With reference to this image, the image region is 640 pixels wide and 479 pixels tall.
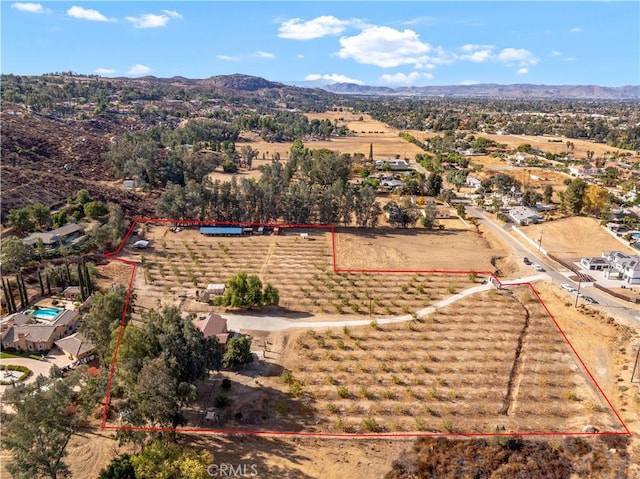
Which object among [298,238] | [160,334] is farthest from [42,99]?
[160,334]

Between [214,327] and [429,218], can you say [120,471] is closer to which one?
[214,327]

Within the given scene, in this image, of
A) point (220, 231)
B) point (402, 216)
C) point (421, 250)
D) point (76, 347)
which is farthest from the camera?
point (402, 216)

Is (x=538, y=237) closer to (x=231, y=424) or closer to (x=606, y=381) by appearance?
(x=606, y=381)

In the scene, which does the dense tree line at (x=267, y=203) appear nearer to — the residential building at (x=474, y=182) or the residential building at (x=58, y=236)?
the residential building at (x=58, y=236)
